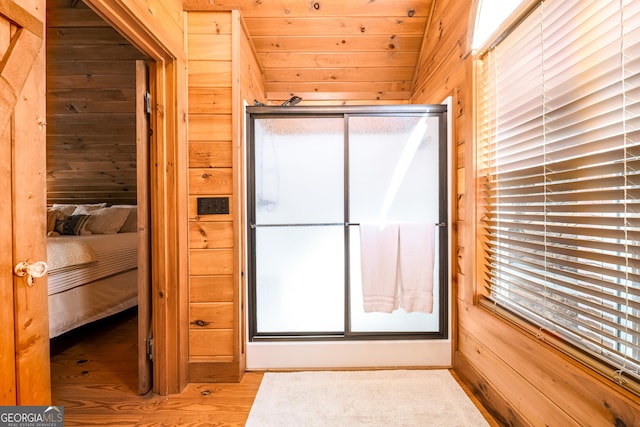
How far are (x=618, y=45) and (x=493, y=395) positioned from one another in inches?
60.0

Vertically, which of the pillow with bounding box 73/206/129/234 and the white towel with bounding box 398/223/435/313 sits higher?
the pillow with bounding box 73/206/129/234

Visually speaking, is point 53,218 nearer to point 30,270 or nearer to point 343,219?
point 30,270

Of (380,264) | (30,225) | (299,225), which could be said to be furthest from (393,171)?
(30,225)

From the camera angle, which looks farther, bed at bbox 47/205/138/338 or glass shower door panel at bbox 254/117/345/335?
bed at bbox 47/205/138/338

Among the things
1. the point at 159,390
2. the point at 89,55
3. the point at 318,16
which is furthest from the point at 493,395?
the point at 89,55

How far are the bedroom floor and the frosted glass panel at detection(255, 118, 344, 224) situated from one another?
1.03 metres

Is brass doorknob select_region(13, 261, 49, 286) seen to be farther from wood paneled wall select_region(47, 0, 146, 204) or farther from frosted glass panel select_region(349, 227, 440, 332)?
wood paneled wall select_region(47, 0, 146, 204)

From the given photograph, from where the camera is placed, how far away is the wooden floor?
54.9 inches

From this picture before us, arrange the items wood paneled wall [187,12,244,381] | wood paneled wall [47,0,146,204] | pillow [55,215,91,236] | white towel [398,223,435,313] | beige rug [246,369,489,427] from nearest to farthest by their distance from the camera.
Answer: beige rug [246,369,489,427] → wood paneled wall [187,12,244,381] → white towel [398,223,435,313] → wood paneled wall [47,0,146,204] → pillow [55,215,91,236]

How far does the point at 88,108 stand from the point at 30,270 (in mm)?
2450

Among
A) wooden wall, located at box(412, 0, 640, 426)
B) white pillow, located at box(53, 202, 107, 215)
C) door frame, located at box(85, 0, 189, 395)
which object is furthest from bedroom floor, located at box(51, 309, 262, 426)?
white pillow, located at box(53, 202, 107, 215)

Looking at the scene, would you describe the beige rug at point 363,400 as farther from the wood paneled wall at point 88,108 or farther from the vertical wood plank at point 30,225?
the wood paneled wall at point 88,108

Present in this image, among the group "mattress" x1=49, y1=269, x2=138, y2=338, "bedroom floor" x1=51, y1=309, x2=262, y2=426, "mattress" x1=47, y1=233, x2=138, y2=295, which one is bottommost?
"bedroom floor" x1=51, y1=309, x2=262, y2=426

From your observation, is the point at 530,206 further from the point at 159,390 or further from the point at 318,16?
the point at 159,390
